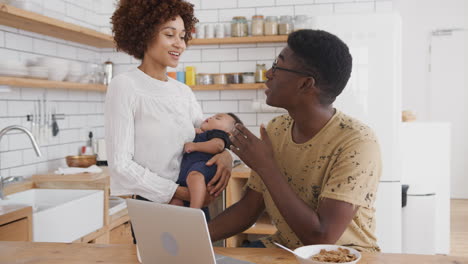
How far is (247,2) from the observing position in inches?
177

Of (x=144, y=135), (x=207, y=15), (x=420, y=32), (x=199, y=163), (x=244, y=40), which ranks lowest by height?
(x=199, y=163)

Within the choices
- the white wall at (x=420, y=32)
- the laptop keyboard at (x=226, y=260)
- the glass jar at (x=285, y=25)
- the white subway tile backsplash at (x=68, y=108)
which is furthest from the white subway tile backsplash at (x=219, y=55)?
the white wall at (x=420, y=32)

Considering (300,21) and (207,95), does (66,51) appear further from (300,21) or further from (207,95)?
(300,21)

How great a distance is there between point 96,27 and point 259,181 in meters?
3.22

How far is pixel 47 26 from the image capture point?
3291 millimetres

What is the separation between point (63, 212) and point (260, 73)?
7.14ft

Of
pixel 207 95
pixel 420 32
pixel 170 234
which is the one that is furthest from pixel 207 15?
pixel 420 32

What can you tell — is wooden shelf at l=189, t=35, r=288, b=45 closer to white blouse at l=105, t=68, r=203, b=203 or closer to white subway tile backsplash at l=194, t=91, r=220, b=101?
white subway tile backsplash at l=194, t=91, r=220, b=101

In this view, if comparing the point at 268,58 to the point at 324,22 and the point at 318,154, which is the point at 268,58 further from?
the point at 318,154

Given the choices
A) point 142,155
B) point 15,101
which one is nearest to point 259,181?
point 142,155

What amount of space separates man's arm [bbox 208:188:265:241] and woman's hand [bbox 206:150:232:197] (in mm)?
184

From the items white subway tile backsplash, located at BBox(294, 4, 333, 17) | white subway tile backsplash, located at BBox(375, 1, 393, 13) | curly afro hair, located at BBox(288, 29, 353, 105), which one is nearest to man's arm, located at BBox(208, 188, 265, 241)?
curly afro hair, located at BBox(288, 29, 353, 105)

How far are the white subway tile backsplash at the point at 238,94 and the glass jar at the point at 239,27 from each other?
1.68 ft

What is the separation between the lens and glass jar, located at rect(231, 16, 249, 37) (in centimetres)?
436
